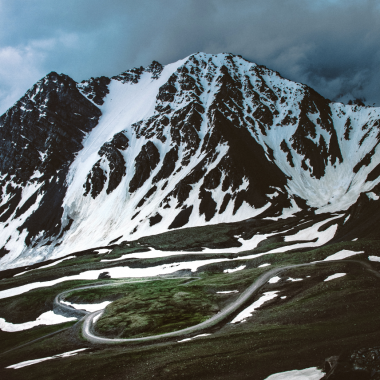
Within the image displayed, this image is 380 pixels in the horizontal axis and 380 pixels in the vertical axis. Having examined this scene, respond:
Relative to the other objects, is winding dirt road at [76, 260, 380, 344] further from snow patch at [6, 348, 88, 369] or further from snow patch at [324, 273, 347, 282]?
snow patch at [6, 348, 88, 369]

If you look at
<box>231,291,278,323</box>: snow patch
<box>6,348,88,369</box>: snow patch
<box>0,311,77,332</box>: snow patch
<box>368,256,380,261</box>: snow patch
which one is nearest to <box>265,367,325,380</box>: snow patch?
<box>231,291,278,323</box>: snow patch

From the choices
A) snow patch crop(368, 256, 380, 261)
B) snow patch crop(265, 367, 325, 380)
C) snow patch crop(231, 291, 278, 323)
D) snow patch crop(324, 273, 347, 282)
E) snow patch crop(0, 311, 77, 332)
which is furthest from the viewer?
snow patch crop(0, 311, 77, 332)

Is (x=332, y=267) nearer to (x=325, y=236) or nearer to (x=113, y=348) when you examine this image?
(x=113, y=348)

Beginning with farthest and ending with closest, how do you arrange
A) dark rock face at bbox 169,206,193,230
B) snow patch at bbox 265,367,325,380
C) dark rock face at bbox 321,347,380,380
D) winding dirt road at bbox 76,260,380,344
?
dark rock face at bbox 169,206,193,230 < winding dirt road at bbox 76,260,380,344 < snow patch at bbox 265,367,325,380 < dark rock face at bbox 321,347,380,380

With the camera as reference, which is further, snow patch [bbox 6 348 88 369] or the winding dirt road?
the winding dirt road

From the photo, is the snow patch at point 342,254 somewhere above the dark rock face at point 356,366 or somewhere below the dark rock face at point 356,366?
below

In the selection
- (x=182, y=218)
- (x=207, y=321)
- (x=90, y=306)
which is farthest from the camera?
(x=182, y=218)

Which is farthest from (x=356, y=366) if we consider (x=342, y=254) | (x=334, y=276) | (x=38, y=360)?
(x=342, y=254)

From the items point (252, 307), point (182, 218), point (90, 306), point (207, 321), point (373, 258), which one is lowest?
point (373, 258)

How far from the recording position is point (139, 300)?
2234 inches

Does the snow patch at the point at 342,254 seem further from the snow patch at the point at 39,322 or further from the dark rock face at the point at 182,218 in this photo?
the dark rock face at the point at 182,218

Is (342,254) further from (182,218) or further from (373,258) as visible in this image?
(182,218)

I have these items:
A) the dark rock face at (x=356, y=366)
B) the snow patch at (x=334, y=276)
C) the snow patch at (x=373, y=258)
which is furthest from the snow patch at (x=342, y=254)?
the dark rock face at (x=356, y=366)

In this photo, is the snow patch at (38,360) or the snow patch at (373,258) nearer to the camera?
the snow patch at (38,360)
